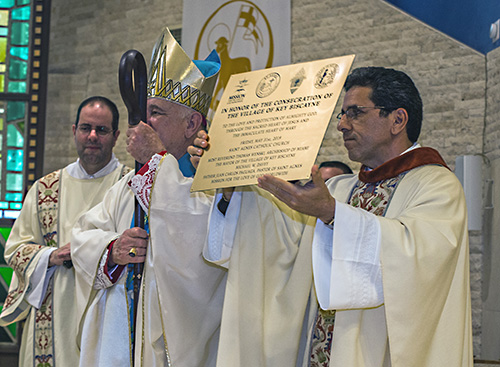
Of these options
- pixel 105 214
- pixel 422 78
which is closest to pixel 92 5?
pixel 422 78

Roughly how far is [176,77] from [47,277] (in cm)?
171

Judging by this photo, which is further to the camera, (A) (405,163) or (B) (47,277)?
(B) (47,277)

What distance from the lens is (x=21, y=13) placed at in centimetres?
773

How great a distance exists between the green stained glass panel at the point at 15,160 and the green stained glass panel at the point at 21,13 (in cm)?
155

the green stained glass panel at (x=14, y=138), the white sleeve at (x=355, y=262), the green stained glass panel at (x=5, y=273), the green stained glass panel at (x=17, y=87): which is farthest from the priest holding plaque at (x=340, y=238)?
the green stained glass panel at (x=17, y=87)

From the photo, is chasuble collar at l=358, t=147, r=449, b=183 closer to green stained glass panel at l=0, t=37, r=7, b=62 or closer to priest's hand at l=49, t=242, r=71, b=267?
priest's hand at l=49, t=242, r=71, b=267

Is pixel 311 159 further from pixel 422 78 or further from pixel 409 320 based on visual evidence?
pixel 422 78

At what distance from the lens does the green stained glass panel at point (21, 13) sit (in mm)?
7711

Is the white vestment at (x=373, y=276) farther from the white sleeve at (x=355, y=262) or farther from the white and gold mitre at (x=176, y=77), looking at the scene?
the white and gold mitre at (x=176, y=77)

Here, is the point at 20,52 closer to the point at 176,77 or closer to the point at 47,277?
the point at 47,277

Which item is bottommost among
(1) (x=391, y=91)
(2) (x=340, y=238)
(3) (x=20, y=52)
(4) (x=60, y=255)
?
(4) (x=60, y=255)

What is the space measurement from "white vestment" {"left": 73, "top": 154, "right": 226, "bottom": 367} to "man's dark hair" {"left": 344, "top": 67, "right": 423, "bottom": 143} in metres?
0.87

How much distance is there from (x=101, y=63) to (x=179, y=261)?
5945mm

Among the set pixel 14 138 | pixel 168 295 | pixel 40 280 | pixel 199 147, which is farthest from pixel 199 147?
pixel 14 138
